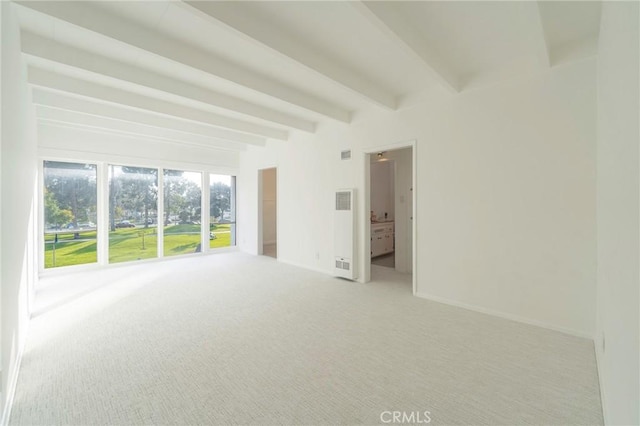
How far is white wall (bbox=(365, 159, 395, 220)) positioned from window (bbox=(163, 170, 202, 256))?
4663 mm

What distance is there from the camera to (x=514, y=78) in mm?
3072

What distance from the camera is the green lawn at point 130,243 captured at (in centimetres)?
518

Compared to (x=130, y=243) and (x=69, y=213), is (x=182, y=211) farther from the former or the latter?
(x=69, y=213)

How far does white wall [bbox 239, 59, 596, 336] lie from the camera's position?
8.93 feet

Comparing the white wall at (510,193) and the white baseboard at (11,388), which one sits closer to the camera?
the white baseboard at (11,388)

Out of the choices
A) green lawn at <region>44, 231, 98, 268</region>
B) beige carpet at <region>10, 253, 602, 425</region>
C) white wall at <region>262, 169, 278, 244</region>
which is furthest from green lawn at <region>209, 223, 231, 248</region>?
beige carpet at <region>10, 253, 602, 425</region>

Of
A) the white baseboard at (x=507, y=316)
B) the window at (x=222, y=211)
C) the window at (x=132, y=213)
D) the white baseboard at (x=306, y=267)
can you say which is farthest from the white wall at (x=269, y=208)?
the white baseboard at (x=507, y=316)

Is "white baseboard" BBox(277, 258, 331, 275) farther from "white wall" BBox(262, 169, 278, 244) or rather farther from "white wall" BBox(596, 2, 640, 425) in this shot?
"white wall" BBox(596, 2, 640, 425)

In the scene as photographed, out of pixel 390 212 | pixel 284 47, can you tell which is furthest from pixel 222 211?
pixel 284 47

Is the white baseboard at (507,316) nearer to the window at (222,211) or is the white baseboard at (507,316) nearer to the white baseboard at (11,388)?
the white baseboard at (11,388)

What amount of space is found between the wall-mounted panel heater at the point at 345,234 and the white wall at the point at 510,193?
1000 millimetres

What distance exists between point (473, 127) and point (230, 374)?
3.76 m

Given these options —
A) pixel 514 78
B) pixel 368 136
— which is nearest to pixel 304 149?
pixel 368 136

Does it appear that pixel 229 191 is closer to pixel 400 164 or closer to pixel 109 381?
pixel 400 164
